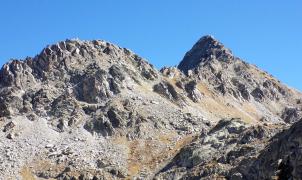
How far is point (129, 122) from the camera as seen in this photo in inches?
4296

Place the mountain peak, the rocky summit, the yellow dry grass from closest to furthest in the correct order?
the rocky summit < the yellow dry grass < the mountain peak

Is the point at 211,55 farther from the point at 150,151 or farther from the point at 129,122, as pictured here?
the point at 150,151

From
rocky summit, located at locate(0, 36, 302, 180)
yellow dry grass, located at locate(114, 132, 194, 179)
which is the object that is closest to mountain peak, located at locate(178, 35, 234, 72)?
rocky summit, located at locate(0, 36, 302, 180)

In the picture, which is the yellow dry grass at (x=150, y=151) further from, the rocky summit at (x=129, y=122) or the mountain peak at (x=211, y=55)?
the mountain peak at (x=211, y=55)

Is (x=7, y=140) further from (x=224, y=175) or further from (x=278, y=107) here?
(x=278, y=107)

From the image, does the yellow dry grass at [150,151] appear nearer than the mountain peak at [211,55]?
Yes

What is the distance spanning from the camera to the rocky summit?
78.1m

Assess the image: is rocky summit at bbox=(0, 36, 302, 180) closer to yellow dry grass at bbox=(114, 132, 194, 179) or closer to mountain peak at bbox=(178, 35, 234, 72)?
yellow dry grass at bbox=(114, 132, 194, 179)

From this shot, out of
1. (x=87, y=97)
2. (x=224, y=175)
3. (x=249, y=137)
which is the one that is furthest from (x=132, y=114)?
(x=224, y=175)

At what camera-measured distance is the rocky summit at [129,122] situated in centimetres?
7812

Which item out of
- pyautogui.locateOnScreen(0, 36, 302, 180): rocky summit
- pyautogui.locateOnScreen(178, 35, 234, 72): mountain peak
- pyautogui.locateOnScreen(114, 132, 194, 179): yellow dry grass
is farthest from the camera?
pyautogui.locateOnScreen(178, 35, 234, 72): mountain peak

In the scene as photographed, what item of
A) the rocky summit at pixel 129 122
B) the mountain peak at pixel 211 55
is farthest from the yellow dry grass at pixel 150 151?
the mountain peak at pixel 211 55

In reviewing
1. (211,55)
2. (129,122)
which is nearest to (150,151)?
(129,122)

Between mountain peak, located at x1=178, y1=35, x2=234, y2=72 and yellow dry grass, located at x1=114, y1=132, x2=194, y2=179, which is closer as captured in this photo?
yellow dry grass, located at x1=114, y1=132, x2=194, y2=179
